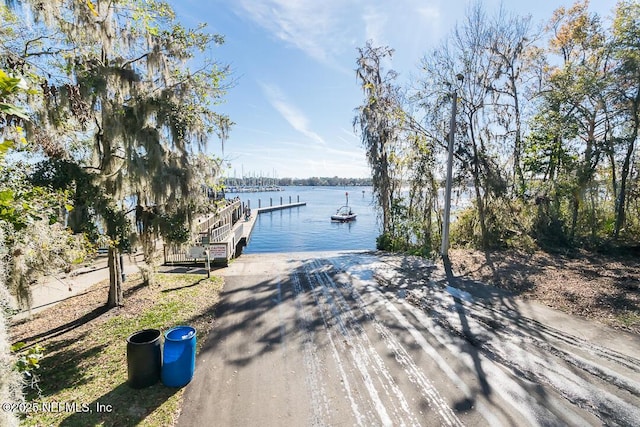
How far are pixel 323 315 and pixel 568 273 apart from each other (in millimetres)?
7401

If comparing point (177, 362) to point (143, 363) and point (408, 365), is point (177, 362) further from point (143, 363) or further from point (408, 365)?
point (408, 365)

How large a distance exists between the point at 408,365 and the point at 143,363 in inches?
145

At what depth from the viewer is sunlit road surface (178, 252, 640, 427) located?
3453mm

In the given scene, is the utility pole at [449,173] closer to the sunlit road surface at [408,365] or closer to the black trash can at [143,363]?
the sunlit road surface at [408,365]

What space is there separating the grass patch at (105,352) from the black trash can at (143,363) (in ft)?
0.35

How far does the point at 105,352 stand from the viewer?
4863 millimetres

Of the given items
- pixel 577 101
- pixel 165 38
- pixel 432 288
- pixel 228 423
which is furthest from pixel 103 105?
pixel 577 101

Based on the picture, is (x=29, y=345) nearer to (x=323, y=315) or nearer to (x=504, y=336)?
(x=323, y=315)

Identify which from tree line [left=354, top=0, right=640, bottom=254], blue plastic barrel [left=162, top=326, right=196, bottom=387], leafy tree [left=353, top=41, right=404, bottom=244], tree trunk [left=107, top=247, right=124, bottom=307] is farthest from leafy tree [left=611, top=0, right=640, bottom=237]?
tree trunk [left=107, top=247, right=124, bottom=307]

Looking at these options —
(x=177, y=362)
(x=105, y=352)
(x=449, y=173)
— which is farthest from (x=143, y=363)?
(x=449, y=173)

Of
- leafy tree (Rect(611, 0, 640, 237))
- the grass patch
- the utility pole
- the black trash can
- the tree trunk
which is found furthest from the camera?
the utility pole

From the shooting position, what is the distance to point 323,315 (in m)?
6.23

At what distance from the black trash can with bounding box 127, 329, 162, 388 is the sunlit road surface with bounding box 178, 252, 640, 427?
0.53 m

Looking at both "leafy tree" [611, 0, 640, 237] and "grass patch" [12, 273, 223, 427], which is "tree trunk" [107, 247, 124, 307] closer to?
"grass patch" [12, 273, 223, 427]
